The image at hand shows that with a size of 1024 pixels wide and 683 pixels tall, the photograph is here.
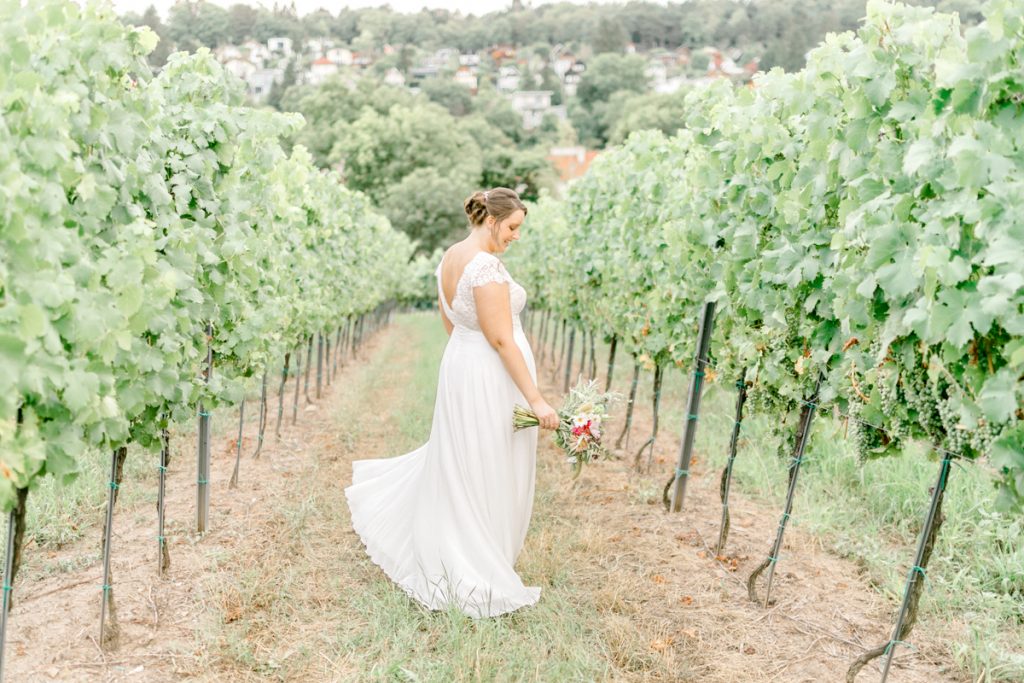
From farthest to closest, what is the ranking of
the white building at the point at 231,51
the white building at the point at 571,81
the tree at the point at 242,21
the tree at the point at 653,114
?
1. the tree at the point at 242,21
2. the white building at the point at 231,51
3. the white building at the point at 571,81
4. the tree at the point at 653,114

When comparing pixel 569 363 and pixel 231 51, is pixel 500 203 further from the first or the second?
pixel 231 51

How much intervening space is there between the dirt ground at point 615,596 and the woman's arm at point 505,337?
1.15 meters

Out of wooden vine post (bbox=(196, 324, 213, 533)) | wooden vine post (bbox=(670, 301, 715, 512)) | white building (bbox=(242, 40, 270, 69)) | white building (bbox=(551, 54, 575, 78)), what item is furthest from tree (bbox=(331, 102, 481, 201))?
white building (bbox=(242, 40, 270, 69))

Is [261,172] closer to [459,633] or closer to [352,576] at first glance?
[352,576]

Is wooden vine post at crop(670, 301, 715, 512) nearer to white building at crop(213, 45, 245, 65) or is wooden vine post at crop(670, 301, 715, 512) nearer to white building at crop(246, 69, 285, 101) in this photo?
white building at crop(246, 69, 285, 101)

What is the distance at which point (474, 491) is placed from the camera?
4414 mm

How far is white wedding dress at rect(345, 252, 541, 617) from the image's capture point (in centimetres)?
432

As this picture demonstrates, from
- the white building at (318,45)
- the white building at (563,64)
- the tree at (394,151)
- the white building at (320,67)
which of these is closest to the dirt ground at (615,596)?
the tree at (394,151)

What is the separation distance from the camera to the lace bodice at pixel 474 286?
13.4ft

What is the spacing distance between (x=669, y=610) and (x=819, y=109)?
272cm

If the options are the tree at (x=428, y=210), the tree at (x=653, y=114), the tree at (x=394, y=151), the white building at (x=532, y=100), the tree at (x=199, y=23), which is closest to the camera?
the tree at (x=428, y=210)

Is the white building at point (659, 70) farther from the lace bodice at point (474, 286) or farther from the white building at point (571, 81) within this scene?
the lace bodice at point (474, 286)

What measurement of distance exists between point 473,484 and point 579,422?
25.9 inches

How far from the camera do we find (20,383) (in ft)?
7.60
